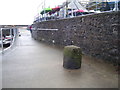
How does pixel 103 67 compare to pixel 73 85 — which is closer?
pixel 73 85

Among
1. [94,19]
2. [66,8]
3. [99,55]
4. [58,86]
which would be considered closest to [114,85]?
[58,86]

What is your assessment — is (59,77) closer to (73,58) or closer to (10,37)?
(73,58)

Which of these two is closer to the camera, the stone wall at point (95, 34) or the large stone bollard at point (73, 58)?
the large stone bollard at point (73, 58)

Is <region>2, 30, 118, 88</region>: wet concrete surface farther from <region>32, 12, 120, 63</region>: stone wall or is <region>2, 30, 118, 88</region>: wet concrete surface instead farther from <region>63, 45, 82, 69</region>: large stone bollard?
<region>32, 12, 120, 63</region>: stone wall

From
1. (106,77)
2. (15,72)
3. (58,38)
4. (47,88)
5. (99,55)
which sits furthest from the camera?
(58,38)

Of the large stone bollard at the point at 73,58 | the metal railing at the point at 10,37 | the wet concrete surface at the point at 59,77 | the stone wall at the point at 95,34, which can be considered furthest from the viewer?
the metal railing at the point at 10,37

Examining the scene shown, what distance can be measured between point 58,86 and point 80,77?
0.84 m

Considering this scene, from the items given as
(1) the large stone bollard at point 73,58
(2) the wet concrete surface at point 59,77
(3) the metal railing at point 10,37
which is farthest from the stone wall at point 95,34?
(3) the metal railing at point 10,37

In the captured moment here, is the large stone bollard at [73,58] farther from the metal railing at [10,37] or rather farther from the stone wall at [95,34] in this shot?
the metal railing at [10,37]

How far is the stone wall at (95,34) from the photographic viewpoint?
501 centimetres

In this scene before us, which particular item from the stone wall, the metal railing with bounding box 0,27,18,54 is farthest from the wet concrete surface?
the metal railing with bounding box 0,27,18,54

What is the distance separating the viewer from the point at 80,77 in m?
3.97

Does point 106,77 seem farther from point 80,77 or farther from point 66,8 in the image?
point 66,8

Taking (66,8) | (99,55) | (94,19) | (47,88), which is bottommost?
(47,88)
